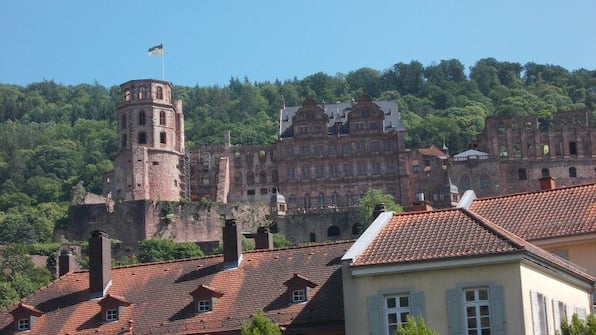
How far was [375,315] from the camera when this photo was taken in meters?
33.8

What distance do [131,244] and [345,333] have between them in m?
86.9

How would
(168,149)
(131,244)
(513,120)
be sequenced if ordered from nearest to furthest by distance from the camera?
(131,244), (168,149), (513,120)

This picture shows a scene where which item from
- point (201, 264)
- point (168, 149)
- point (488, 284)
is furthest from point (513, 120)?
point (488, 284)

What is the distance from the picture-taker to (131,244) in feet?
394

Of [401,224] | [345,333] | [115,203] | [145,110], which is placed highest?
[145,110]

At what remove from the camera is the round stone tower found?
128250 millimetres

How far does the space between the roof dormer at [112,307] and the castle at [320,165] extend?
271 ft

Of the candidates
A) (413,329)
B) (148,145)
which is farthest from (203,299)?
(148,145)

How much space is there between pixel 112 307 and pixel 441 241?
11.9 m

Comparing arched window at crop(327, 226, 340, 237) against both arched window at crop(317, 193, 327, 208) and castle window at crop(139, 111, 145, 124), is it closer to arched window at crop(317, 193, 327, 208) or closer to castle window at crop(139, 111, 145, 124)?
arched window at crop(317, 193, 327, 208)

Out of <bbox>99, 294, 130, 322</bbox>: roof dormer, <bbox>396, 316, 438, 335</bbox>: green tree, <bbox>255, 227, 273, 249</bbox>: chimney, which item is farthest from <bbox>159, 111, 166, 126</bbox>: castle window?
<bbox>396, 316, 438, 335</bbox>: green tree

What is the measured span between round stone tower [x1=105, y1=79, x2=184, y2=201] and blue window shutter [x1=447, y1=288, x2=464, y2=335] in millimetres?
94501

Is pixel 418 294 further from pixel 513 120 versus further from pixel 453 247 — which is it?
pixel 513 120

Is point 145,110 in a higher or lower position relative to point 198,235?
higher
